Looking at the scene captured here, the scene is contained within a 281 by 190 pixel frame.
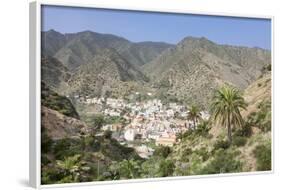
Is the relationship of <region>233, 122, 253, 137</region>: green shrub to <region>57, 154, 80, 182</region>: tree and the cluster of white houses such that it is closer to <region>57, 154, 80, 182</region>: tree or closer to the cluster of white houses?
the cluster of white houses

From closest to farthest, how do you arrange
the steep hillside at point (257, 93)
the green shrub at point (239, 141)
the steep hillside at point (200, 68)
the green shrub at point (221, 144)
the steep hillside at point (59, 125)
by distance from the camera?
1. the steep hillside at point (59, 125)
2. the steep hillside at point (200, 68)
3. the green shrub at point (221, 144)
4. the green shrub at point (239, 141)
5. the steep hillside at point (257, 93)

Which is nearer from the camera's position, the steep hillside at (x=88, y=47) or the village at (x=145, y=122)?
the steep hillside at (x=88, y=47)

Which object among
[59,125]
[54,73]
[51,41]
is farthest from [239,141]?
[51,41]

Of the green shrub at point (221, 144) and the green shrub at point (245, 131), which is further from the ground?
the green shrub at point (245, 131)

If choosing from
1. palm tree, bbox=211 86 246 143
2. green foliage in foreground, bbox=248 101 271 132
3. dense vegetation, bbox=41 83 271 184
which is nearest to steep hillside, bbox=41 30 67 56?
dense vegetation, bbox=41 83 271 184

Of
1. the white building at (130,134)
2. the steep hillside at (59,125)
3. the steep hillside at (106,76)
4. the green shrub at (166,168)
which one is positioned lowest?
the green shrub at (166,168)

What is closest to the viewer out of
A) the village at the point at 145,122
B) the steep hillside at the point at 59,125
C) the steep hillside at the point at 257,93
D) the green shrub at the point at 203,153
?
the steep hillside at the point at 59,125

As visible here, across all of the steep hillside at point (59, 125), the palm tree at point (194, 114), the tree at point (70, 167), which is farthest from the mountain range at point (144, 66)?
the tree at point (70, 167)

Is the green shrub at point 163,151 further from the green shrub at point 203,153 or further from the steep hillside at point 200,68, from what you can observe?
the steep hillside at point 200,68

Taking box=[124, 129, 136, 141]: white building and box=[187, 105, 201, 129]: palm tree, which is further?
box=[187, 105, 201, 129]: palm tree
